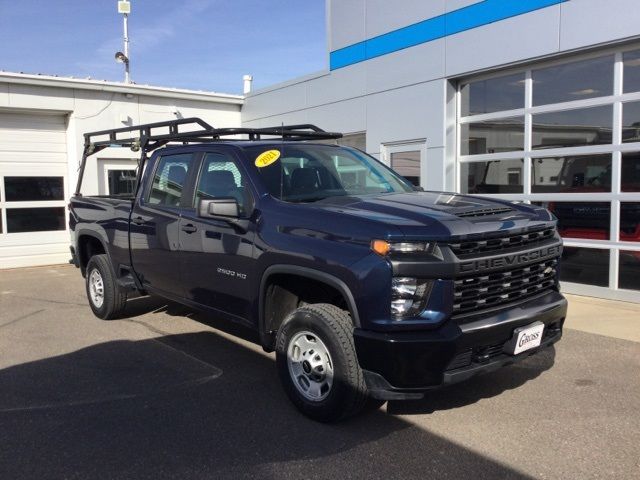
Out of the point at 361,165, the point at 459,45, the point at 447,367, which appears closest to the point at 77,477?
the point at 447,367

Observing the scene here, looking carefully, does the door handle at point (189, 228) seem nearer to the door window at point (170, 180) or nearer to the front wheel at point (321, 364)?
the door window at point (170, 180)

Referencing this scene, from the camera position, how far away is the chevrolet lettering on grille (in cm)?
354

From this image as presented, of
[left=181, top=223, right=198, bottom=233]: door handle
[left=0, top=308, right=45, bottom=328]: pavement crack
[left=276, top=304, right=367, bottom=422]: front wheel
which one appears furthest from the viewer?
[left=0, top=308, right=45, bottom=328]: pavement crack

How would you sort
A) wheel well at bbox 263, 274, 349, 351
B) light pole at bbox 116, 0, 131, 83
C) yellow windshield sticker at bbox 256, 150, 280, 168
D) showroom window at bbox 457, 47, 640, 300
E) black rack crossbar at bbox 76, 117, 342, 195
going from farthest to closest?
1. light pole at bbox 116, 0, 131, 83
2. showroom window at bbox 457, 47, 640, 300
3. black rack crossbar at bbox 76, 117, 342, 195
4. yellow windshield sticker at bbox 256, 150, 280, 168
5. wheel well at bbox 263, 274, 349, 351

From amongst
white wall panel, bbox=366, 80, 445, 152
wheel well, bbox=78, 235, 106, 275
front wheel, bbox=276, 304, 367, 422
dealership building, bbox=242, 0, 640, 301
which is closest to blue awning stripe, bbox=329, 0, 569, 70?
dealership building, bbox=242, 0, 640, 301

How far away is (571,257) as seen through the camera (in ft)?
27.1

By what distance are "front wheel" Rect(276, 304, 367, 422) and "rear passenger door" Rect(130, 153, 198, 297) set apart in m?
1.63

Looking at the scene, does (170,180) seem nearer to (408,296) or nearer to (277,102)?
(408,296)

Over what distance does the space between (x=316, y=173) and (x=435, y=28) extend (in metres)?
5.82

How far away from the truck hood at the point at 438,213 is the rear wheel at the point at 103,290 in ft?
11.2

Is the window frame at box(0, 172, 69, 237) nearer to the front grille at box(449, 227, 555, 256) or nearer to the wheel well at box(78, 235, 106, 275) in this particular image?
the wheel well at box(78, 235, 106, 275)

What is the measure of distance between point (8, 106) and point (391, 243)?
10.7 metres

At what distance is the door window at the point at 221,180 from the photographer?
462cm

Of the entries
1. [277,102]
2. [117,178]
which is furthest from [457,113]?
[117,178]
